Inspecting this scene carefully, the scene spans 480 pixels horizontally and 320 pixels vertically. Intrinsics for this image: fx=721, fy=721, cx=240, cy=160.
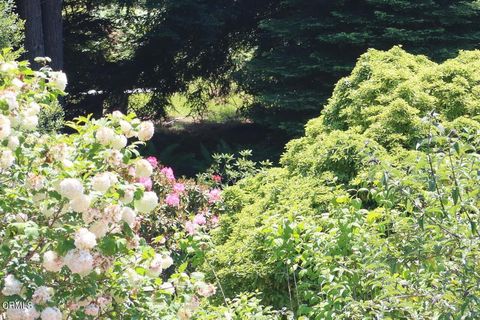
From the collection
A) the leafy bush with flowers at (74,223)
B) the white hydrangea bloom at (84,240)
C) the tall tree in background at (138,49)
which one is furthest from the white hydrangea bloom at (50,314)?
the tall tree in background at (138,49)

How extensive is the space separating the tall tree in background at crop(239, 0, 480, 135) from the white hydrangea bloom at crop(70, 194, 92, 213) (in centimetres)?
691

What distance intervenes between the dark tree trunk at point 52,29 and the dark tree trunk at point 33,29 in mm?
401

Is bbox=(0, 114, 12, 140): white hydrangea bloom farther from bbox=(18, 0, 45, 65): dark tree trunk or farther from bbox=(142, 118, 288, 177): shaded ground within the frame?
bbox=(142, 118, 288, 177): shaded ground

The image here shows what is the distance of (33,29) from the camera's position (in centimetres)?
967

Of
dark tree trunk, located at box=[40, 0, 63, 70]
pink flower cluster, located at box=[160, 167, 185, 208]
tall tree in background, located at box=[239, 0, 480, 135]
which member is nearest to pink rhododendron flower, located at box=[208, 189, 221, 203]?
pink flower cluster, located at box=[160, 167, 185, 208]

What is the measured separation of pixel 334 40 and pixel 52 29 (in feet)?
13.1

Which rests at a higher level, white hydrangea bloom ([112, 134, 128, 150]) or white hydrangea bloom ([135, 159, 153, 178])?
white hydrangea bloom ([112, 134, 128, 150])

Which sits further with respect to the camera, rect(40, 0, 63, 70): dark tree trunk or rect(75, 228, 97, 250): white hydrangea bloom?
rect(40, 0, 63, 70): dark tree trunk

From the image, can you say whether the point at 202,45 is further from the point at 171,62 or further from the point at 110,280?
the point at 110,280

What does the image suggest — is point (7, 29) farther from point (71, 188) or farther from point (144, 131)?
point (71, 188)

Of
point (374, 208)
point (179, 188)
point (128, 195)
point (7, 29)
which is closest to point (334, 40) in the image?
point (179, 188)

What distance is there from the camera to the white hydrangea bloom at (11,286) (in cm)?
272

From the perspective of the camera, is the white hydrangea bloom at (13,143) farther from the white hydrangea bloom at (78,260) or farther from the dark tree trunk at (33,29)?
the dark tree trunk at (33,29)

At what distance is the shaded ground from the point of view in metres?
10.7
